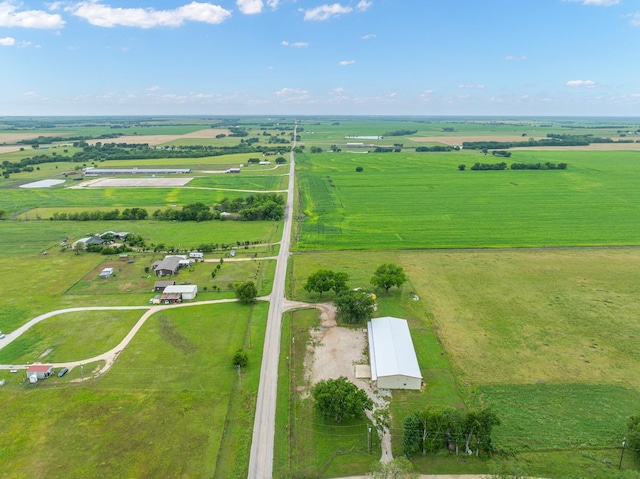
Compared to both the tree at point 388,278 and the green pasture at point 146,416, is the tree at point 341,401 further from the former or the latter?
the tree at point 388,278

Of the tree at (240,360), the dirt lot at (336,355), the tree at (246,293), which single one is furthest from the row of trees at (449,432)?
the tree at (246,293)

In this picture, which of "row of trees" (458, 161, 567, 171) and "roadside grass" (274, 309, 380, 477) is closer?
"roadside grass" (274, 309, 380, 477)

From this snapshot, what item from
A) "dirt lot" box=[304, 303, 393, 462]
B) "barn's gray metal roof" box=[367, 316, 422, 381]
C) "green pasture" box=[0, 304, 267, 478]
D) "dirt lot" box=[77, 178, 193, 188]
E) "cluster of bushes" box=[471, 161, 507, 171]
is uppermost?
"cluster of bushes" box=[471, 161, 507, 171]

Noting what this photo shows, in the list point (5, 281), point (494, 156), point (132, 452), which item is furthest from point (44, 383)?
point (494, 156)

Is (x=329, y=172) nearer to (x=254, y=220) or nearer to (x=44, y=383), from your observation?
(x=254, y=220)

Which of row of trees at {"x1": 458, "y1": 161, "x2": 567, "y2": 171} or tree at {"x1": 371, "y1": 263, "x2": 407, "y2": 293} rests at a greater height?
row of trees at {"x1": 458, "y1": 161, "x2": 567, "y2": 171}

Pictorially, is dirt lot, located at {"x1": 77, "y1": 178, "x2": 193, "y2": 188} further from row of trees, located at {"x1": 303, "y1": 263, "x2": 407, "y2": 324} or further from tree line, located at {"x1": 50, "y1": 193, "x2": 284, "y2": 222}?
row of trees, located at {"x1": 303, "y1": 263, "x2": 407, "y2": 324}

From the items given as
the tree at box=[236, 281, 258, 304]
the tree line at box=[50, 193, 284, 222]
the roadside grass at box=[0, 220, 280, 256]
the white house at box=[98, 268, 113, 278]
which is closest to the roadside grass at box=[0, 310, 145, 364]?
the white house at box=[98, 268, 113, 278]
